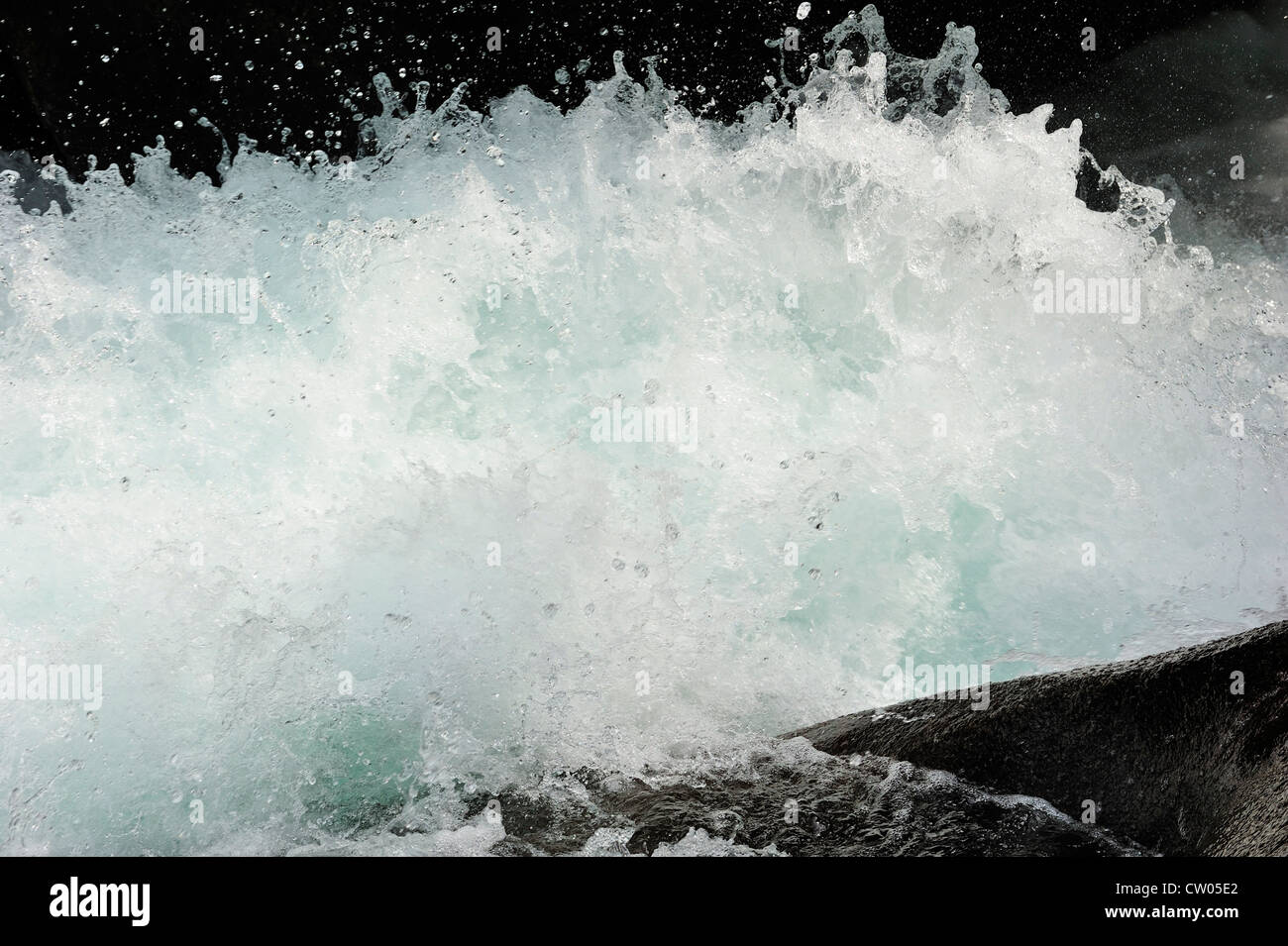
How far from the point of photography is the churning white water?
10.6 ft

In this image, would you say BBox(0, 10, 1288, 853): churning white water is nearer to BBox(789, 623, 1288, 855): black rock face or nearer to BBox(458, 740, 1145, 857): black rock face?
BBox(458, 740, 1145, 857): black rock face

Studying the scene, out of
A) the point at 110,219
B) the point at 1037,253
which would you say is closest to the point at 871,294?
the point at 1037,253

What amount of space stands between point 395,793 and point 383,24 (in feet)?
21.0

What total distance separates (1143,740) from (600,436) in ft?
8.37

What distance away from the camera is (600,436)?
4.50 meters

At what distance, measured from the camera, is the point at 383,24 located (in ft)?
24.8

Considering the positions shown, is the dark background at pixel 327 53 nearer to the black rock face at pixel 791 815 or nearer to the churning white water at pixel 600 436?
the churning white water at pixel 600 436

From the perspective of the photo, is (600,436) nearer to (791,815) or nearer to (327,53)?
(791,815)

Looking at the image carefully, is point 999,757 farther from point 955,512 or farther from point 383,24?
point 383,24

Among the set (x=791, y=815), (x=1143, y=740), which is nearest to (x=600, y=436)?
(x=791, y=815)

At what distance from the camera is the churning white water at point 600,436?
10.6 feet

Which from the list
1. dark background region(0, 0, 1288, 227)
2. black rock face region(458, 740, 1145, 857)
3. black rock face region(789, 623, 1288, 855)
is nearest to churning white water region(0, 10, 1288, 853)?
black rock face region(458, 740, 1145, 857)

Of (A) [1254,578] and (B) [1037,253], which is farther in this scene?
(B) [1037,253]

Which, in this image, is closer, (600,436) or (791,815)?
(791,815)
